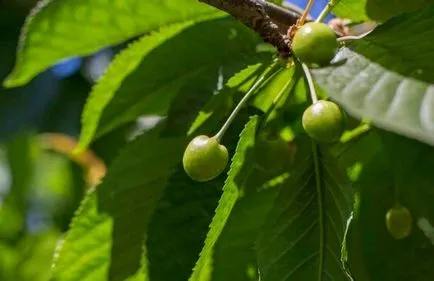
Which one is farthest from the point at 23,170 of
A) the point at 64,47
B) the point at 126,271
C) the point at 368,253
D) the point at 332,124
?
the point at 332,124

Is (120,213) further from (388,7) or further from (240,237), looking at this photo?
(388,7)

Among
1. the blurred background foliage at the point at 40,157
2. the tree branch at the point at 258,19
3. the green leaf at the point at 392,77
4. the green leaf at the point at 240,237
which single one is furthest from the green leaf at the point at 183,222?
the blurred background foliage at the point at 40,157

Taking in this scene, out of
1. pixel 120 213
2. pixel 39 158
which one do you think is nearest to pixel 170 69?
pixel 120 213

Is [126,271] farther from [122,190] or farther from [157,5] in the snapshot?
[157,5]

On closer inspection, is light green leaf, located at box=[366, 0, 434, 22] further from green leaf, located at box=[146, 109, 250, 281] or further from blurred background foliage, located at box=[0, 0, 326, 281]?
blurred background foliage, located at box=[0, 0, 326, 281]

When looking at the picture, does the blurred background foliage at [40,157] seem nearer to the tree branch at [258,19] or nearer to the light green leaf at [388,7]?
the light green leaf at [388,7]

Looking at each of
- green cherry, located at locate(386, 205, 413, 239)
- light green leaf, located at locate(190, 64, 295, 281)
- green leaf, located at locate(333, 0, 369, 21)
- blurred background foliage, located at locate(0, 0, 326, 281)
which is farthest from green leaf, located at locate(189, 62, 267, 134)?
blurred background foliage, located at locate(0, 0, 326, 281)
